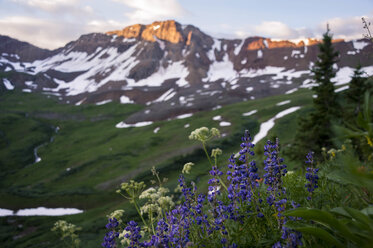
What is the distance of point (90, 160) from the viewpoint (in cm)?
6706

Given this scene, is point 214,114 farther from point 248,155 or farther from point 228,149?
point 248,155

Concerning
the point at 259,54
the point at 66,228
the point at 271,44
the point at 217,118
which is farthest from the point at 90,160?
the point at 271,44

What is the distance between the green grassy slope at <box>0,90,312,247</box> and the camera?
40.1m

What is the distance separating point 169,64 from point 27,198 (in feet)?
510

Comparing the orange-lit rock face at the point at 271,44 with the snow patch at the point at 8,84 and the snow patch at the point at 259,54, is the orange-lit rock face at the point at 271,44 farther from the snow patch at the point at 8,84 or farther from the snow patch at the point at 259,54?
the snow patch at the point at 8,84

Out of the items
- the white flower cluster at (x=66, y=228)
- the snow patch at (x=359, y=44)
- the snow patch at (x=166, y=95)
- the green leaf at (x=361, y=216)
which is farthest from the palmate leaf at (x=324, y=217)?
the snow patch at (x=359, y=44)

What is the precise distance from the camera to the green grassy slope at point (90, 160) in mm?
40122

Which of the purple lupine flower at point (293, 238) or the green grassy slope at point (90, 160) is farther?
the green grassy slope at point (90, 160)

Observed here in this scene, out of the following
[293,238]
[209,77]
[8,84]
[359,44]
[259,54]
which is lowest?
[209,77]

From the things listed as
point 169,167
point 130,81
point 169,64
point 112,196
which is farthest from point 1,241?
point 169,64

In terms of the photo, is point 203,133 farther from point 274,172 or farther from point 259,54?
point 259,54

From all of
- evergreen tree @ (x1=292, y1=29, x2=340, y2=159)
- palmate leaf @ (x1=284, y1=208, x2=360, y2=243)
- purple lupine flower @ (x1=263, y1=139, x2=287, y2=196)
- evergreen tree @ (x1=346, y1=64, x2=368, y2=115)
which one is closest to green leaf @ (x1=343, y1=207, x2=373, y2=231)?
palmate leaf @ (x1=284, y1=208, x2=360, y2=243)

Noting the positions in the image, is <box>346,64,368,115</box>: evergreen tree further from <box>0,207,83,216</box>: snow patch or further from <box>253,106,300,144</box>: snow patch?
<box>0,207,83,216</box>: snow patch

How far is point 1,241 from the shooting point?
3491 cm
